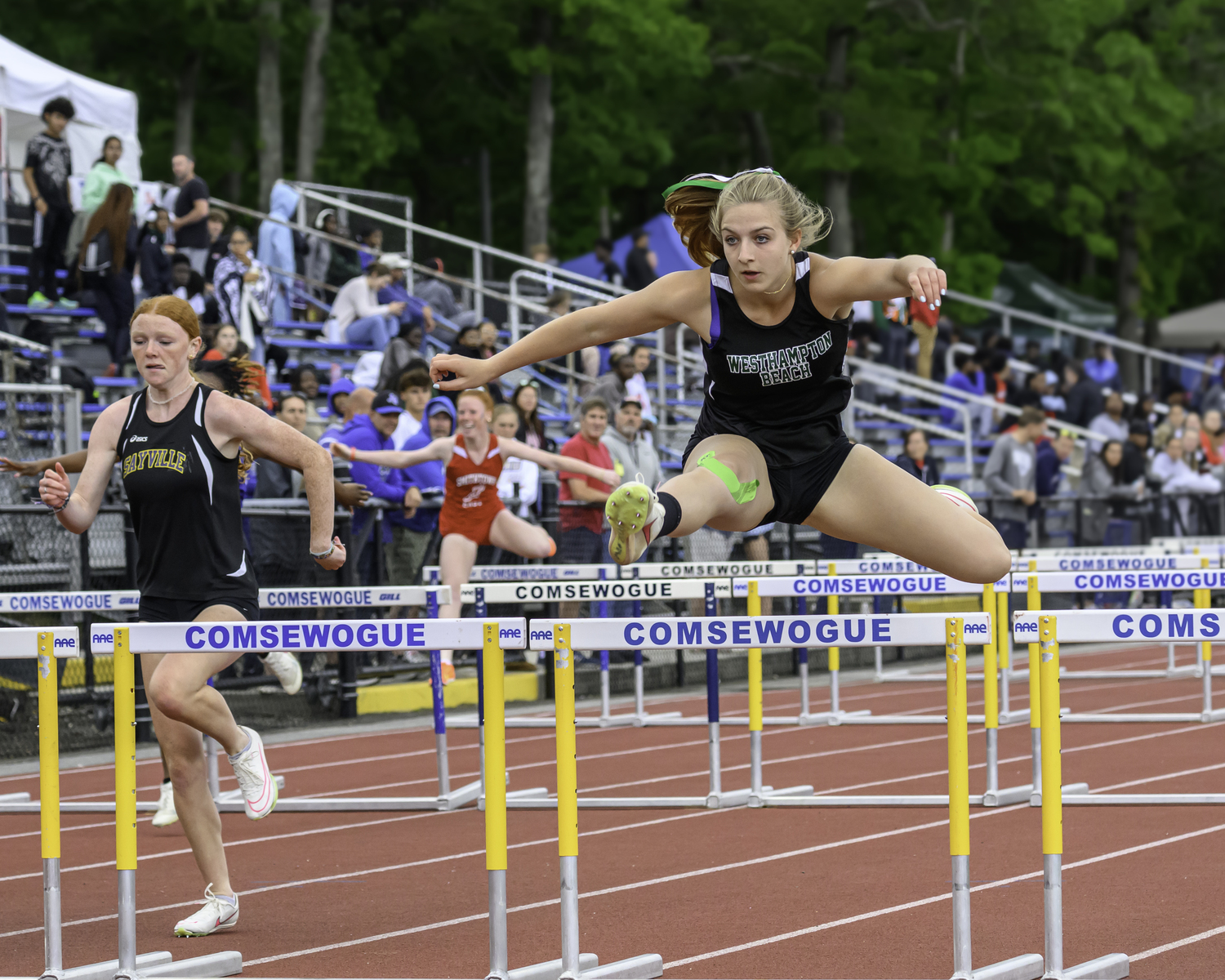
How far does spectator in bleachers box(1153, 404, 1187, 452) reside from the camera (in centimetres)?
2211

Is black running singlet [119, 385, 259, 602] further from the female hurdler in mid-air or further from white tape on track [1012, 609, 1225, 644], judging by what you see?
white tape on track [1012, 609, 1225, 644]

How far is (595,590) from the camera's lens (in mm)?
9109

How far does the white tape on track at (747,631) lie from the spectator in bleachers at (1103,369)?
23.5m

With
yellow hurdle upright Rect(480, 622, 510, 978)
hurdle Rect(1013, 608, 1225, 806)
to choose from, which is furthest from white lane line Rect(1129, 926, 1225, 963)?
yellow hurdle upright Rect(480, 622, 510, 978)

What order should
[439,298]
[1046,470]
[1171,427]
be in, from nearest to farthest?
1. [1046,470]
2. [439,298]
3. [1171,427]

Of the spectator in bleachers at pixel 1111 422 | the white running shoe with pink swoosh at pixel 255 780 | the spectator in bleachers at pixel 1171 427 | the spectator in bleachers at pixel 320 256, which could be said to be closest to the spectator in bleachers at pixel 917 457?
the spectator in bleachers at pixel 1171 427

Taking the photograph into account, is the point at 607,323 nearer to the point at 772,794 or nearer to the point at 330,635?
the point at 330,635

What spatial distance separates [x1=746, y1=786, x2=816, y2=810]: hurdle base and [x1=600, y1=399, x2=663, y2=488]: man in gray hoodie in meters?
5.42

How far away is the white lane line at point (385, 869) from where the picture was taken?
7.10 m

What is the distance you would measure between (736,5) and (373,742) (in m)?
20.6

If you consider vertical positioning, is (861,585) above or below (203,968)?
above

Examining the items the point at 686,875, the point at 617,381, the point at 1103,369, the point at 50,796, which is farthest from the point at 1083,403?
the point at 50,796

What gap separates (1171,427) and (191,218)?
11.7 m

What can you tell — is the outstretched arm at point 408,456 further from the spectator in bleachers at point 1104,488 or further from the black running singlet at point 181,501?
the spectator in bleachers at point 1104,488
